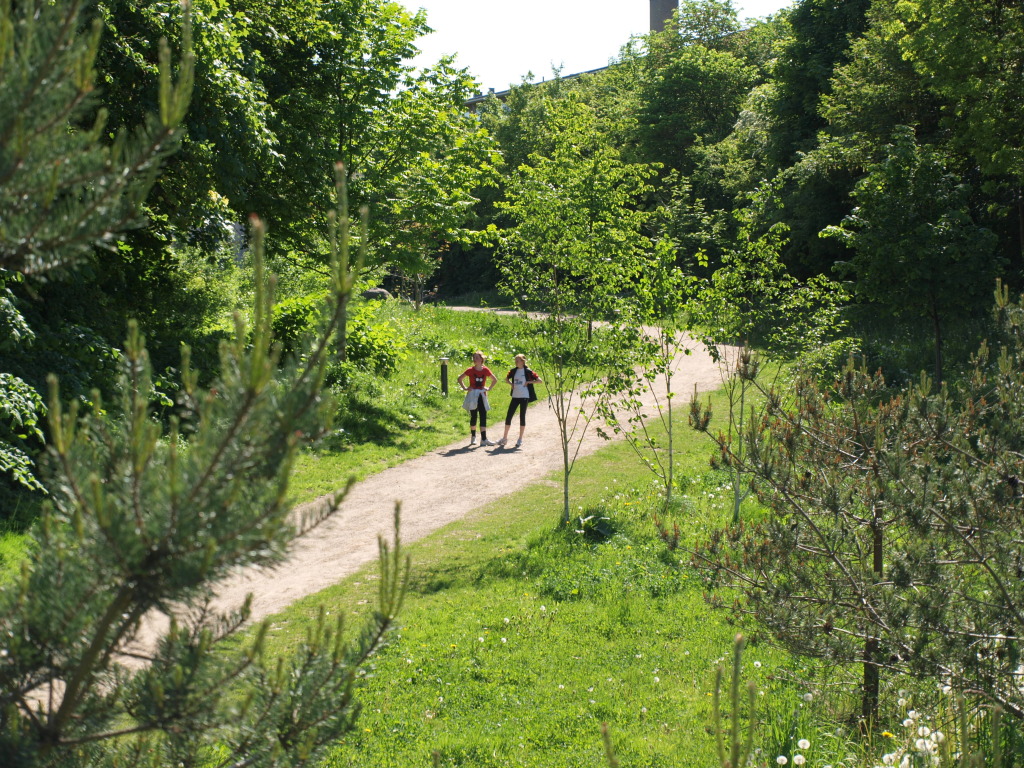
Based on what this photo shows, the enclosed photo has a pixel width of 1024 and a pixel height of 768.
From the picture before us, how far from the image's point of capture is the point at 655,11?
62.8m

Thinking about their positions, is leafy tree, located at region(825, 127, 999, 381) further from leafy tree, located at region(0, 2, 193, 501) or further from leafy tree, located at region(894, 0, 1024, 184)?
leafy tree, located at region(0, 2, 193, 501)

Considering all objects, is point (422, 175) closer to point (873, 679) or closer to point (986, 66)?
point (986, 66)

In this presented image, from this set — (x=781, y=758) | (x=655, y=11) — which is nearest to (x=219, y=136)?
(x=781, y=758)

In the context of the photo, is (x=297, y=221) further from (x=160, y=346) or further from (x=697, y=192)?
(x=697, y=192)

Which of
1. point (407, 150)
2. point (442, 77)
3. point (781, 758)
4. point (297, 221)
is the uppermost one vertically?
point (442, 77)

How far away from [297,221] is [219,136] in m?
3.46

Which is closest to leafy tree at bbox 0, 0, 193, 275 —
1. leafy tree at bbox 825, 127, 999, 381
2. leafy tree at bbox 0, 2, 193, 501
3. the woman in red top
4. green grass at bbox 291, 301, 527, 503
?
leafy tree at bbox 0, 2, 193, 501

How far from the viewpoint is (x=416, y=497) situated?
1207 cm

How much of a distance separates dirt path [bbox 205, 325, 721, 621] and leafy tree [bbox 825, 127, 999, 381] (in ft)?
22.6

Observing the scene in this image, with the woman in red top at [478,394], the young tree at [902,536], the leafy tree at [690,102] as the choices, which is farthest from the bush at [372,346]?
the leafy tree at [690,102]

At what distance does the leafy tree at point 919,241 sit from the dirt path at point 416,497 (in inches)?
271

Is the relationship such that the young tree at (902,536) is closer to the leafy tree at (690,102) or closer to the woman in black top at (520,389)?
the woman in black top at (520,389)

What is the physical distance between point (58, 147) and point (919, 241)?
17348 millimetres

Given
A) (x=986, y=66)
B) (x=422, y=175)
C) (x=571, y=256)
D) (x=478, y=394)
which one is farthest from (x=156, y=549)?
(x=986, y=66)
